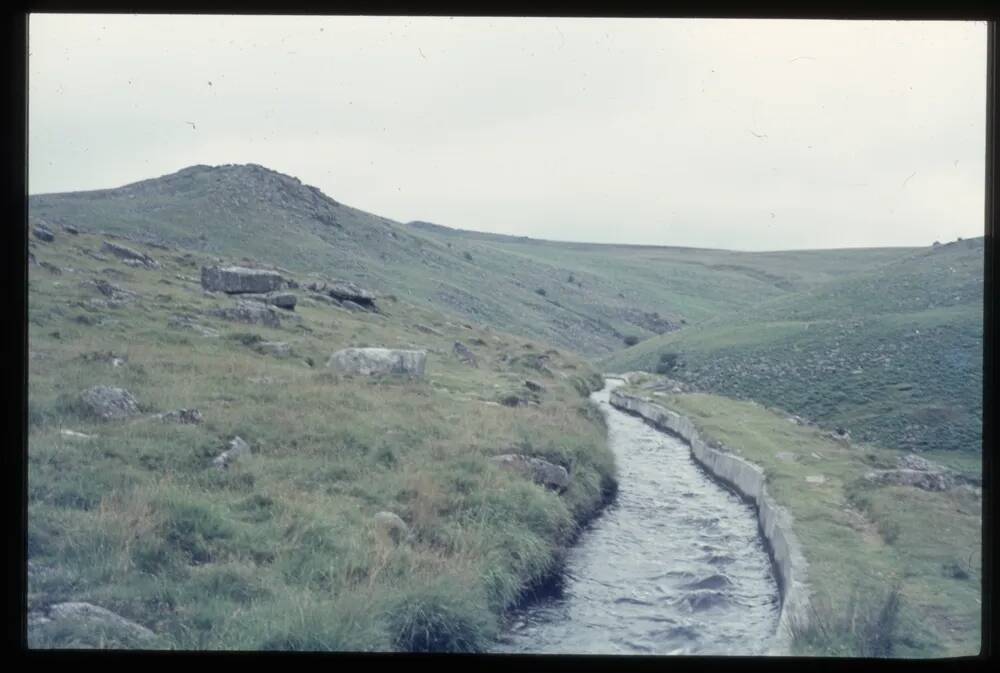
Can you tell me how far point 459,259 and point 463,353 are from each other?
20.0ft

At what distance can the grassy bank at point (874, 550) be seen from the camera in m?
6.12

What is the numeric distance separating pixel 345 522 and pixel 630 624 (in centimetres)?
288

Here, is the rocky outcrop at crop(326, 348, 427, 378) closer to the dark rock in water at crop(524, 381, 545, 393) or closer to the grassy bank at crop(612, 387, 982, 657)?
the dark rock in water at crop(524, 381, 545, 393)

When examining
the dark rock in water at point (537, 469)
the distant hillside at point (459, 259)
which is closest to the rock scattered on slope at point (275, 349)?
the distant hillside at point (459, 259)

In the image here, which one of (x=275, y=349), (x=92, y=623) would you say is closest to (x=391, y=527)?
(x=92, y=623)

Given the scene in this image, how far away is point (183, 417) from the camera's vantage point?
29.2 feet

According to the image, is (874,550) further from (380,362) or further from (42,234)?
(42,234)

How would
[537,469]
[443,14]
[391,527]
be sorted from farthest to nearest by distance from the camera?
[537,469] < [391,527] < [443,14]

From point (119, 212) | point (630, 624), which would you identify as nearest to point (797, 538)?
point (630, 624)

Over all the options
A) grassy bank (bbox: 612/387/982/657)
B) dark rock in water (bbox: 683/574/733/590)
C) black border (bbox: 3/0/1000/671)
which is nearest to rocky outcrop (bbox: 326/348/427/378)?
grassy bank (bbox: 612/387/982/657)

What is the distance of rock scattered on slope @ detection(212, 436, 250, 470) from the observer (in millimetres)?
8156

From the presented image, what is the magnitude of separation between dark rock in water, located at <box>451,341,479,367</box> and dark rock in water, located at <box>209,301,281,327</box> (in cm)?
330

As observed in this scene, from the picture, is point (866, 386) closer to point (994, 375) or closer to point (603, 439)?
point (603, 439)

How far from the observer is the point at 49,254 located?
9102mm
